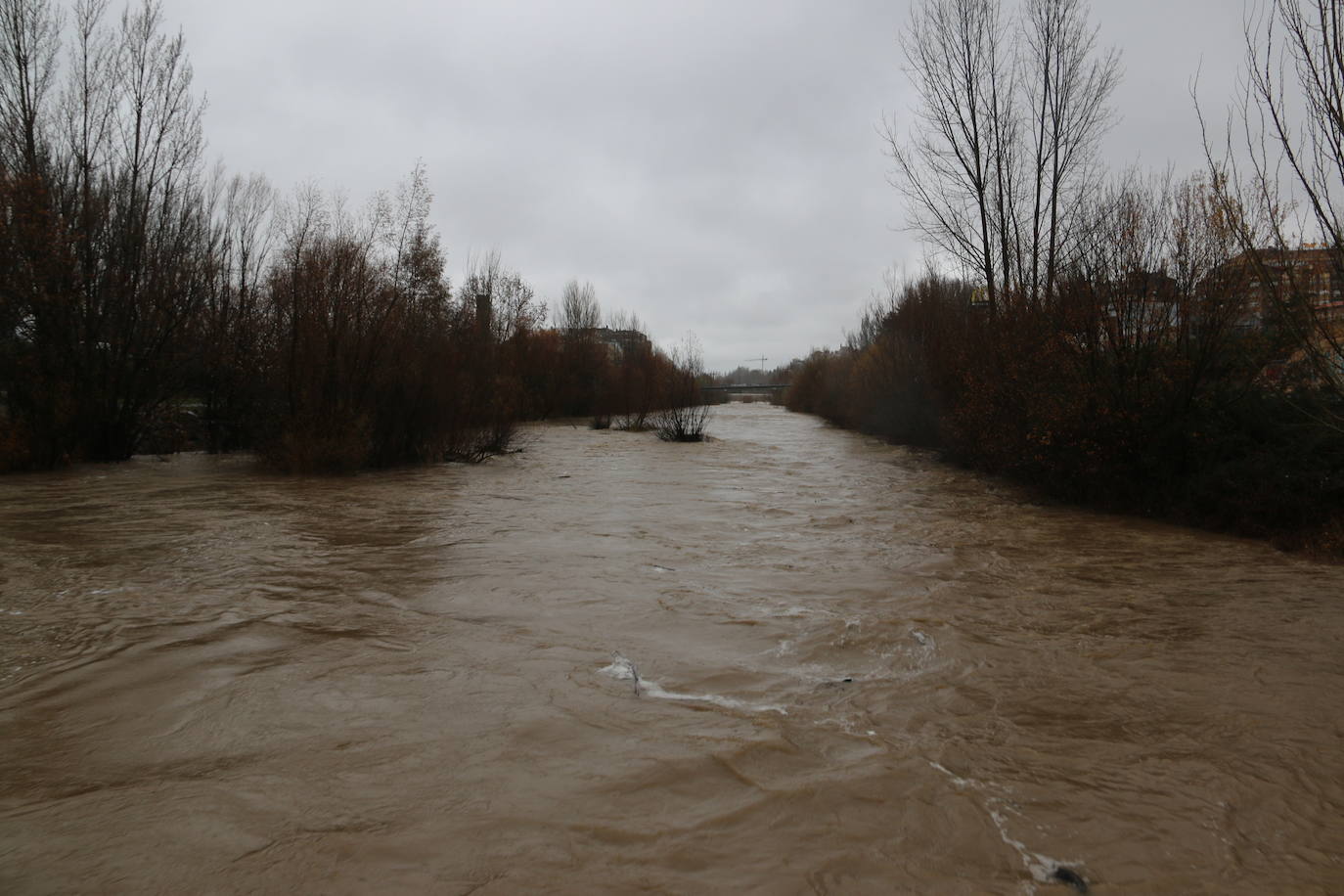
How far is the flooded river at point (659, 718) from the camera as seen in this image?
227cm

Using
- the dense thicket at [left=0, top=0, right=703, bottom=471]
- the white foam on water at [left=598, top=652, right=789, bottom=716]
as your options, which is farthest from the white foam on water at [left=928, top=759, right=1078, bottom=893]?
the dense thicket at [left=0, top=0, right=703, bottom=471]

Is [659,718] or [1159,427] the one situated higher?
[1159,427]

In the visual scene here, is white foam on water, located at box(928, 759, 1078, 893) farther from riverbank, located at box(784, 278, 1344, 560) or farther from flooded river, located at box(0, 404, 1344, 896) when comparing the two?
riverbank, located at box(784, 278, 1344, 560)

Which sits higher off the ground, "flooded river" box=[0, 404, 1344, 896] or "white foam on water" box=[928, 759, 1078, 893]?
"flooded river" box=[0, 404, 1344, 896]

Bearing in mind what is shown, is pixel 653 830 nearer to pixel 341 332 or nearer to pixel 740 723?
pixel 740 723

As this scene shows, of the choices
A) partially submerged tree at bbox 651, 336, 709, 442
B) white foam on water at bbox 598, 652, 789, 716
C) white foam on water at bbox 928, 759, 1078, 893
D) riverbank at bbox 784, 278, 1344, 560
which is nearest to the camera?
white foam on water at bbox 928, 759, 1078, 893

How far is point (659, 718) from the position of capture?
3.26 m

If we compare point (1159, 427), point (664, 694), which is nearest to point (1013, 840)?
point (664, 694)

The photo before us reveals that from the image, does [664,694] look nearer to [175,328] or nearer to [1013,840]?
[1013,840]

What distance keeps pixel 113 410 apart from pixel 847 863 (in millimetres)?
15809

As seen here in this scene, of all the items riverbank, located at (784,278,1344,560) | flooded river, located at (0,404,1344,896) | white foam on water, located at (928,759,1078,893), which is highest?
riverbank, located at (784,278,1344,560)

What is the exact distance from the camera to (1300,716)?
335 cm

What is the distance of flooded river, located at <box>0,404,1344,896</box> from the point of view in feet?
7.43

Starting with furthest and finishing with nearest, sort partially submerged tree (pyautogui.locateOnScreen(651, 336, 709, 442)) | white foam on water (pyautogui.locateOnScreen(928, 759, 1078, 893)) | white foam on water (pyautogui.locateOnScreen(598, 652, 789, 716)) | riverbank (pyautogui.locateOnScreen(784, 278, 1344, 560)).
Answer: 1. partially submerged tree (pyautogui.locateOnScreen(651, 336, 709, 442))
2. riverbank (pyautogui.locateOnScreen(784, 278, 1344, 560))
3. white foam on water (pyautogui.locateOnScreen(598, 652, 789, 716))
4. white foam on water (pyautogui.locateOnScreen(928, 759, 1078, 893))
